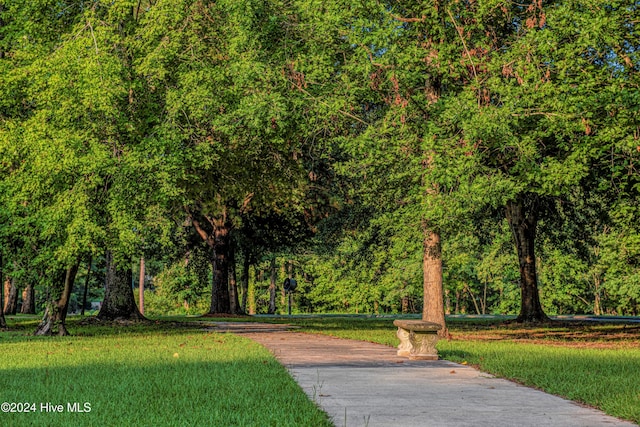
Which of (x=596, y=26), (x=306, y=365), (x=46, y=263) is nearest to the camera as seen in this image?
(x=306, y=365)

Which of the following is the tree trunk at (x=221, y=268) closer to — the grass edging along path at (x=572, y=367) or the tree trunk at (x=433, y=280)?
the grass edging along path at (x=572, y=367)

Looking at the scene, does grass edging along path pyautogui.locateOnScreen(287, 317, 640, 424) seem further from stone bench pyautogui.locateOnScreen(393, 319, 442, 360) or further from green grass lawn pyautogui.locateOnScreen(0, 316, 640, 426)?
stone bench pyautogui.locateOnScreen(393, 319, 442, 360)

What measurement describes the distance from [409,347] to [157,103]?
1276 centimetres

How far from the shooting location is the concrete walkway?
25.6 feet

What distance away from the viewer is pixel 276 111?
21.3 meters

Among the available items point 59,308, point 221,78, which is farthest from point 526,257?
point 59,308

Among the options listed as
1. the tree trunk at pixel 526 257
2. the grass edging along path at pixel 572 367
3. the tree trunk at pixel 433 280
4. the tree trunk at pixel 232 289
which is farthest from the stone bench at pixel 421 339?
the tree trunk at pixel 232 289

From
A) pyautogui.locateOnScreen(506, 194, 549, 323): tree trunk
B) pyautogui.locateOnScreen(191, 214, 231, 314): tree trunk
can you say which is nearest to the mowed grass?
pyautogui.locateOnScreen(506, 194, 549, 323): tree trunk

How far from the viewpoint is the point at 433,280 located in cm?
2252

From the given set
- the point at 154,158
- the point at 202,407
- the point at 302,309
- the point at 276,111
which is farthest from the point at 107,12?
the point at 302,309

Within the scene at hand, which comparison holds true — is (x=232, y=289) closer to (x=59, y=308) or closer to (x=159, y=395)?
(x=59, y=308)

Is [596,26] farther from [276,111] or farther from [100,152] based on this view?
[100,152]

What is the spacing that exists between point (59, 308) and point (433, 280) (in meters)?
11.3

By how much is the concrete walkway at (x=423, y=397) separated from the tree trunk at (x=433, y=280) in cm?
773
